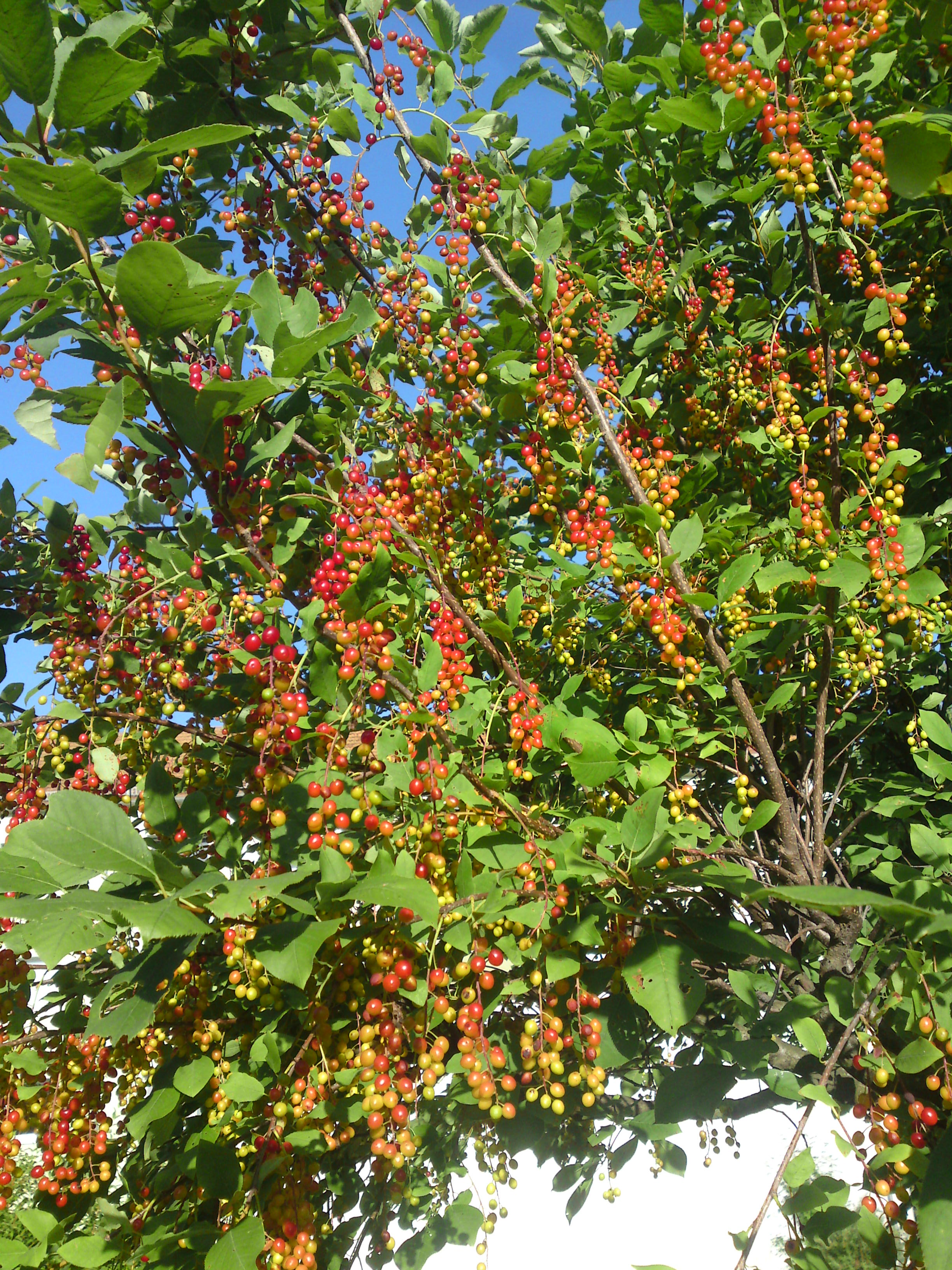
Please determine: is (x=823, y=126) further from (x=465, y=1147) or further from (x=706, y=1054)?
(x=465, y=1147)

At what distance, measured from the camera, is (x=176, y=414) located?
1.58m

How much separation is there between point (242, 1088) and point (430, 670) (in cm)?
103

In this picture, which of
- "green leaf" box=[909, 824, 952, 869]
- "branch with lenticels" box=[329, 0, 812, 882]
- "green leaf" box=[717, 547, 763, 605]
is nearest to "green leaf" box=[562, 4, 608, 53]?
"branch with lenticels" box=[329, 0, 812, 882]

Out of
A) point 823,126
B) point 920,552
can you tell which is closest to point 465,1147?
point 920,552

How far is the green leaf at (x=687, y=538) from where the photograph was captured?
82.0 inches

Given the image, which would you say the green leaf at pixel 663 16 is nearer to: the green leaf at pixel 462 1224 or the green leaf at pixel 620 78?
the green leaf at pixel 620 78

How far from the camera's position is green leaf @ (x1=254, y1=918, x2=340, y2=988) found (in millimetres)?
1430

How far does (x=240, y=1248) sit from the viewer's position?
1.62 meters

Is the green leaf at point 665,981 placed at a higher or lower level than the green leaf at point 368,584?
lower

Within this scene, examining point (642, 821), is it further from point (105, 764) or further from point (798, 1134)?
point (105, 764)

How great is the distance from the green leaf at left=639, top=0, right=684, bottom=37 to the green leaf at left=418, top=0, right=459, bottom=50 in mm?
644

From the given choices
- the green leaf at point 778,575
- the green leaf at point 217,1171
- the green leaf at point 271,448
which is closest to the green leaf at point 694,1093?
the green leaf at point 217,1171

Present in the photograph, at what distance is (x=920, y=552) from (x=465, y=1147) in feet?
7.84

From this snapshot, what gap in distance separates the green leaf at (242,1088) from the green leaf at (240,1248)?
251 mm
